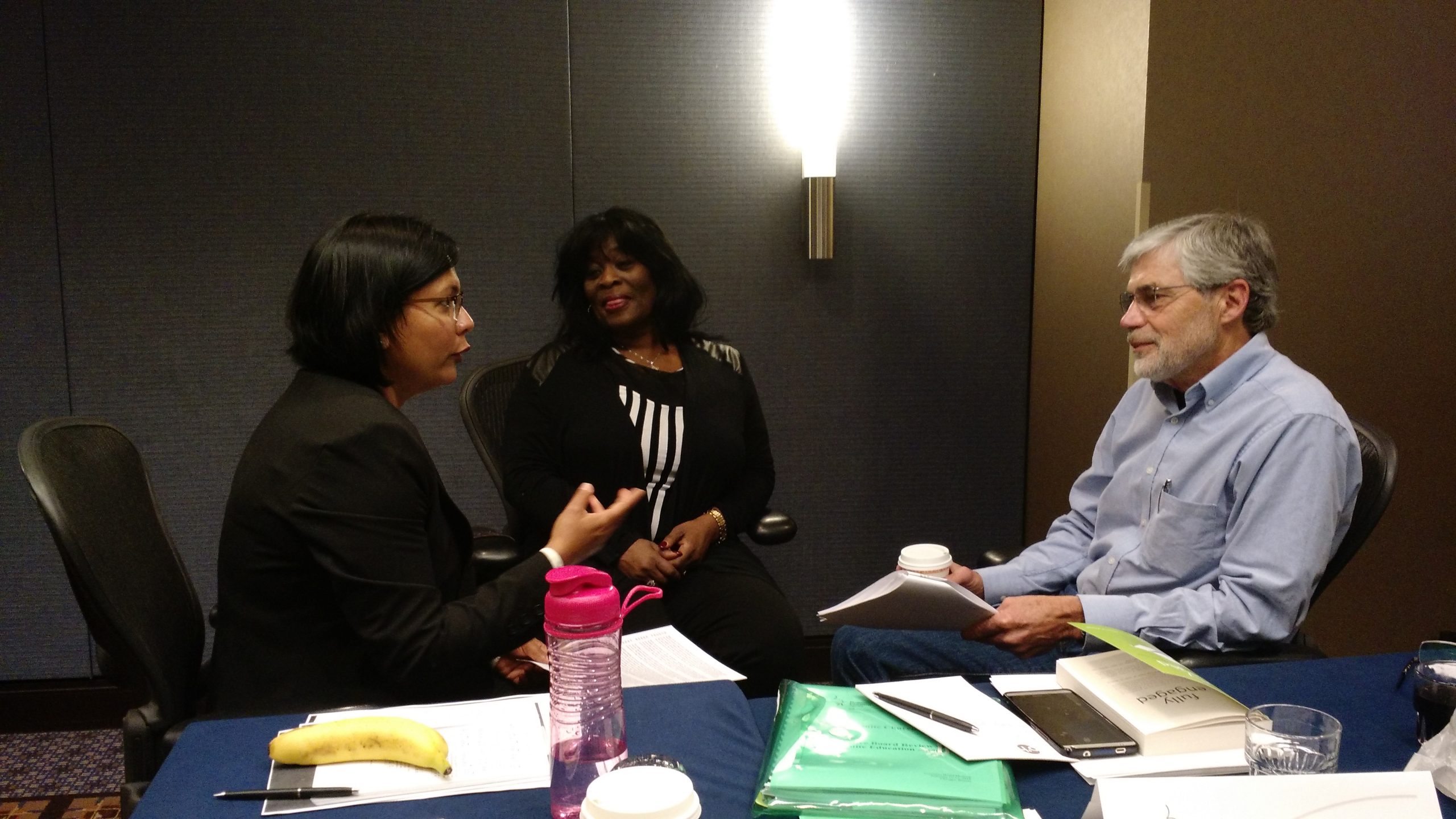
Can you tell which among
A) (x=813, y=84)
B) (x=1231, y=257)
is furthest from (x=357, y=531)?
(x=813, y=84)

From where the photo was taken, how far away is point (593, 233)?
2605 mm

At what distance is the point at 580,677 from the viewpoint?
1076 mm

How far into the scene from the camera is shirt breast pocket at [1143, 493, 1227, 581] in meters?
1.79

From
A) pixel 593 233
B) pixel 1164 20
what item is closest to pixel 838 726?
pixel 593 233

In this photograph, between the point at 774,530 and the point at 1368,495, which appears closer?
the point at 1368,495

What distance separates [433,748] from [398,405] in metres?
0.78

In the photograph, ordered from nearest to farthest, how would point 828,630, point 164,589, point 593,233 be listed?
point 164,589
point 593,233
point 828,630

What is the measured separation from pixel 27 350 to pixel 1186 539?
3.21 metres

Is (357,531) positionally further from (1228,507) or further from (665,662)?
(1228,507)

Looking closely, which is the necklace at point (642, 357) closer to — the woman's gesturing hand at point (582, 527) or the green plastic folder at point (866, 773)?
the woman's gesturing hand at point (582, 527)

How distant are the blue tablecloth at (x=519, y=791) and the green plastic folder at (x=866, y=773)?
4 centimetres

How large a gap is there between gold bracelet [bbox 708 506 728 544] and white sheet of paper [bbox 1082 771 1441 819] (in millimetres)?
1630

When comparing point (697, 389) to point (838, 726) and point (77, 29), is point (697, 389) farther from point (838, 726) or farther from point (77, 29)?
point (77, 29)

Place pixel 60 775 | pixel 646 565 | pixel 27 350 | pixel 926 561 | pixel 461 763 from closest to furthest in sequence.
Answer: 1. pixel 461 763
2. pixel 926 561
3. pixel 646 565
4. pixel 60 775
5. pixel 27 350
